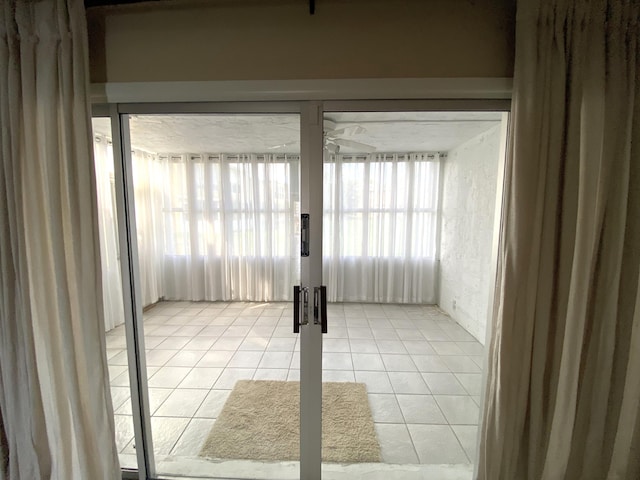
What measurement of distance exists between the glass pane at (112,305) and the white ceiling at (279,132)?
0.34 m

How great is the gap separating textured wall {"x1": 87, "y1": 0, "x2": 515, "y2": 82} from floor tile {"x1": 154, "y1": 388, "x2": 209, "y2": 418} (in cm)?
202

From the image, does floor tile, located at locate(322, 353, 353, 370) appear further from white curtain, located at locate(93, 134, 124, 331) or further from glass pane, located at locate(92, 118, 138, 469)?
white curtain, located at locate(93, 134, 124, 331)

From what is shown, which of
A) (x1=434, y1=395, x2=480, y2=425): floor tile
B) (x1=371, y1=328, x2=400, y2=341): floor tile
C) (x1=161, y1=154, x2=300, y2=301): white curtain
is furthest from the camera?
(x1=161, y1=154, x2=300, y2=301): white curtain

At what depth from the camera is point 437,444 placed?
5.21 ft

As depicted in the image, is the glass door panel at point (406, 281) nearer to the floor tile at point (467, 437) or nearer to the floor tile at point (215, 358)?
the floor tile at point (467, 437)

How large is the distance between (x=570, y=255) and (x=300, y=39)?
55.1 inches

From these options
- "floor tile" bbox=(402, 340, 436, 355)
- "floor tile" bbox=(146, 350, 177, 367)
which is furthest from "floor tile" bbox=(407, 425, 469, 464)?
"floor tile" bbox=(146, 350, 177, 367)

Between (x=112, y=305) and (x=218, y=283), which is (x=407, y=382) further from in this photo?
(x=218, y=283)

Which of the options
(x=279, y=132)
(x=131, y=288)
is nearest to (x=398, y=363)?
(x=131, y=288)

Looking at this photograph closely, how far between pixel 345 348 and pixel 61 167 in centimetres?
256

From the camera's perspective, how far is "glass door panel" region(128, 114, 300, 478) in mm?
1644

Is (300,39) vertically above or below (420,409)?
above

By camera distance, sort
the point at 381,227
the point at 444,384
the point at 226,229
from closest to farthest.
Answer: the point at 444,384 < the point at 381,227 < the point at 226,229

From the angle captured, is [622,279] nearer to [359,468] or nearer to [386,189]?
[359,468]
